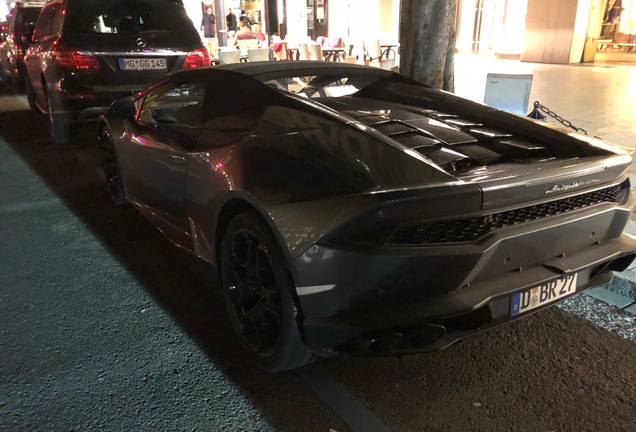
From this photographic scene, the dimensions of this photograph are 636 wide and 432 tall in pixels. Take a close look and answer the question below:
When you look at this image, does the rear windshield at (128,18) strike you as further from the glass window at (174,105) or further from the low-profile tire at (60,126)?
the glass window at (174,105)

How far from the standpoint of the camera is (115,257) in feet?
13.2

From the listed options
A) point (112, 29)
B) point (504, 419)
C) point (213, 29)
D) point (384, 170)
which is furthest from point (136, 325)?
point (213, 29)

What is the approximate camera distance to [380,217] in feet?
6.59

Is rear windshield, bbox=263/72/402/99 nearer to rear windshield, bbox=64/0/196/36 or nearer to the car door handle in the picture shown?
the car door handle

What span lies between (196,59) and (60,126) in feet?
6.49

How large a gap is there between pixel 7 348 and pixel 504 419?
8.49 ft

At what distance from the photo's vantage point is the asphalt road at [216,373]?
235cm

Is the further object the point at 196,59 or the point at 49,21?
the point at 49,21

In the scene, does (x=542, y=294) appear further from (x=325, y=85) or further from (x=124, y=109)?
(x=124, y=109)

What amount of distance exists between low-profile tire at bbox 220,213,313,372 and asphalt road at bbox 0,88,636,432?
18 cm

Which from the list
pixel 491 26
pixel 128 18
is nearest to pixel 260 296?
pixel 128 18

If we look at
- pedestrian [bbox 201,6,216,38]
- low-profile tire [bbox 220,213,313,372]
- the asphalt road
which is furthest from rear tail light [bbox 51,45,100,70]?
pedestrian [bbox 201,6,216,38]

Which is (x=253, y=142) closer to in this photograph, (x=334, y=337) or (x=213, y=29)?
(x=334, y=337)

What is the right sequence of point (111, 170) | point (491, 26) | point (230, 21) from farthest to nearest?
point (491, 26), point (230, 21), point (111, 170)
